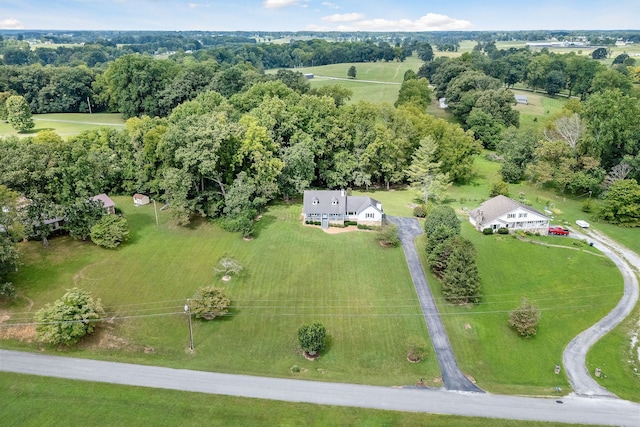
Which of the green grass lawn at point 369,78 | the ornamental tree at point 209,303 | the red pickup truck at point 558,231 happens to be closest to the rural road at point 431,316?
the red pickup truck at point 558,231

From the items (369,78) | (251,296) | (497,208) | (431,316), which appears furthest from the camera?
(369,78)

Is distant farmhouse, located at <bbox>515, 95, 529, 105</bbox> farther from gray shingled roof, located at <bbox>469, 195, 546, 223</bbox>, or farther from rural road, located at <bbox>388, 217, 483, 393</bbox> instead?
rural road, located at <bbox>388, 217, 483, 393</bbox>

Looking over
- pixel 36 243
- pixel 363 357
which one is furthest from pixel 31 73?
pixel 363 357

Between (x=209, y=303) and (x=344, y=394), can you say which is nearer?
(x=344, y=394)

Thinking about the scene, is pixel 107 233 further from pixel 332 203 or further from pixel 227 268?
pixel 332 203

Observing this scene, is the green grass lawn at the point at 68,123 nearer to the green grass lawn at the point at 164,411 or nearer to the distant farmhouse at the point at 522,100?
the green grass lawn at the point at 164,411

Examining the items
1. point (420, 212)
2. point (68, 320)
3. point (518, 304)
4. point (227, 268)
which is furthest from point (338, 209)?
point (68, 320)

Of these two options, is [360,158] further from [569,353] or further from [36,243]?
[36,243]
